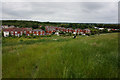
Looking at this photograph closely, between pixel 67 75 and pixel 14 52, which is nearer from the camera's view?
pixel 67 75

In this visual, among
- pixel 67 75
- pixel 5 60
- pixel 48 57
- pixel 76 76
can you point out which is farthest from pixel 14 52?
pixel 76 76

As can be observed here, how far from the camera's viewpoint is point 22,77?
4.37 feet

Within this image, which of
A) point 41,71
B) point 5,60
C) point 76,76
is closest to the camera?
point 76,76

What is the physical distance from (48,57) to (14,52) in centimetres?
100

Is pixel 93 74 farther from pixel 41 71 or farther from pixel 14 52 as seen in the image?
pixel 14 52

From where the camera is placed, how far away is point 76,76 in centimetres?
132

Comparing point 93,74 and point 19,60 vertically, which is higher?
point 19,60

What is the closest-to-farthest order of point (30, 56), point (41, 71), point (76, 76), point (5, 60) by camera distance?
point (76, 76), point (41, 71), point (5, 60), point (30, 56)

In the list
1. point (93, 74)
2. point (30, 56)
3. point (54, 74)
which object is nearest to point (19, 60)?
point (30, 56)

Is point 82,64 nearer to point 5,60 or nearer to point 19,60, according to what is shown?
point 19,60

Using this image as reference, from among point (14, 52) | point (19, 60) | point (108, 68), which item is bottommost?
point (108, 68)

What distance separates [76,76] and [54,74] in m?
0.47

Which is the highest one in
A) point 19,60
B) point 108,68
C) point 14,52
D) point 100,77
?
point 14,52

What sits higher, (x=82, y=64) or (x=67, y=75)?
(x=82, y=64)
